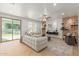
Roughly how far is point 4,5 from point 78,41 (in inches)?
67.2

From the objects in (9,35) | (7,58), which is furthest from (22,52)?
(9,35)

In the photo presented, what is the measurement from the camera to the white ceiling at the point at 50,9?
2072 millimetres

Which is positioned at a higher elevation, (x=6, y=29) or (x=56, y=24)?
(x=56, y=24)

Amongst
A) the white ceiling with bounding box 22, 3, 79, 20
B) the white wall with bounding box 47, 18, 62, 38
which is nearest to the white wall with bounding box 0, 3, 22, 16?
the white ceiling with bounding box 22, 3, 79, 20

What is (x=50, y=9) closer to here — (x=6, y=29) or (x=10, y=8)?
(x=10, y=8)

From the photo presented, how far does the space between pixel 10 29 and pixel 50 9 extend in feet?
3.18

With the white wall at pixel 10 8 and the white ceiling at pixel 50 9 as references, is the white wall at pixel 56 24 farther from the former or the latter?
the white wall at pixel 10 8

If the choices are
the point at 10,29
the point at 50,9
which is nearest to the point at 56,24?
the point at 50,9

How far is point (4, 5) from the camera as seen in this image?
204 centimetres

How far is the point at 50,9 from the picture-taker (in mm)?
2131

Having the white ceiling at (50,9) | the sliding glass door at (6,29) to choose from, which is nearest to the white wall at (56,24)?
the white ceiling at (50,9)

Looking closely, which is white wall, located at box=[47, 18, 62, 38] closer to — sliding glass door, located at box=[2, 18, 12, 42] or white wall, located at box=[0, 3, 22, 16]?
white wall, located at box=[0, 3, 22, 16]

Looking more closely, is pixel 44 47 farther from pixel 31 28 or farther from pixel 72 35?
pixel 72 35

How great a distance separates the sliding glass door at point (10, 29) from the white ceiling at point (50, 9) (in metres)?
0.29
